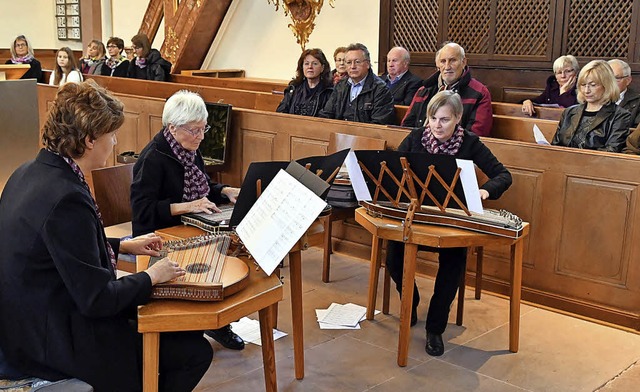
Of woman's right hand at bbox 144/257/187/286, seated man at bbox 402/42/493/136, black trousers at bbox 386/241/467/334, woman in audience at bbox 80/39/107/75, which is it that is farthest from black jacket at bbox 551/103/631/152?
woman in audience at bbox 80/39/107/75

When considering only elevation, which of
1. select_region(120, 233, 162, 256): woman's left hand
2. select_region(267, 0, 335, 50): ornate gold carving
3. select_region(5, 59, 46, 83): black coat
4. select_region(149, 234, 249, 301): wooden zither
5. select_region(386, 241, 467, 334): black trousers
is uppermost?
select_region(267, 0, 335, 50): ornate gold carving

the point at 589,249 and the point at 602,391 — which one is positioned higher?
the point at 589,249

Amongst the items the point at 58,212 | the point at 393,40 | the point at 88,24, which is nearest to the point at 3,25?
the point at 88,24

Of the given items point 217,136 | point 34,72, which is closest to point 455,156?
point 217,136

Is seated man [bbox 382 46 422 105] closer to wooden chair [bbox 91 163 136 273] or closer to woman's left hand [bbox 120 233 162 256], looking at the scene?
wooden chair [bbox 91 163 136 273]

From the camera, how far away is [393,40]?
8422 mm

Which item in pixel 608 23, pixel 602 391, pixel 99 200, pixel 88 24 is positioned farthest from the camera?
pixel 88 24

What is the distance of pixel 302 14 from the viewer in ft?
30.8

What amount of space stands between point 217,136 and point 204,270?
3264 mm

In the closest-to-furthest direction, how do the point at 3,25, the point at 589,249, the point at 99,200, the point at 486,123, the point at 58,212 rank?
the point at 58,212 → the point at 99,200 → the point at 589,249 → the point at 486,123 → the point at 3,25

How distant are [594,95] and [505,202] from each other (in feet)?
2.72

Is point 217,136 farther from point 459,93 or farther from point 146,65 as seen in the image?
point 146,65

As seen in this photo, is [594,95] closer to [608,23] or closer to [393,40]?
[608,23]

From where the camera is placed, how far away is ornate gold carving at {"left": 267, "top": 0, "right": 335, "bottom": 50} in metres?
9.26
